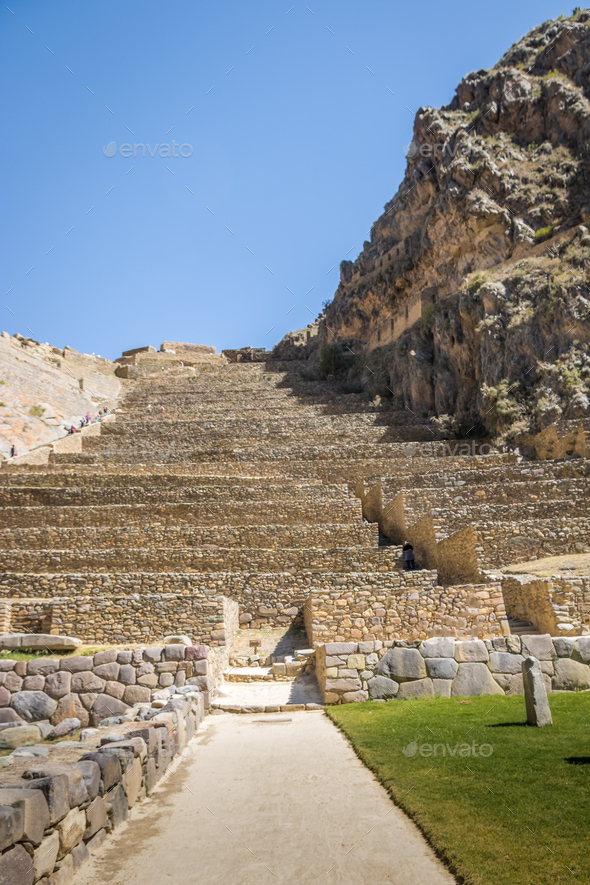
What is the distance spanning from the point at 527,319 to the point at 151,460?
18.8 m

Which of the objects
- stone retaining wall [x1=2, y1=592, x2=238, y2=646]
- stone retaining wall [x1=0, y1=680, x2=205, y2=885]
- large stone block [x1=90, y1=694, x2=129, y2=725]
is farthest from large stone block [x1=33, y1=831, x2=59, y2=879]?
stone retaining wall [x1=2, y1=592, x2=238, y2=646]

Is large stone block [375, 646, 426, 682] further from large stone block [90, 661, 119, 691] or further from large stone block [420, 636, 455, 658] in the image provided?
large stone block [90, 661, 119, 691]

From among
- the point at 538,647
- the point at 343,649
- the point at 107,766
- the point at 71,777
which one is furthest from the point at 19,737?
the point at 538,647

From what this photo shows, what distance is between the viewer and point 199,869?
4.50 m

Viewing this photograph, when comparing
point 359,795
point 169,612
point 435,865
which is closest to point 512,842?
point 435,865

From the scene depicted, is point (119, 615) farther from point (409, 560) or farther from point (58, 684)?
point (409, 560)

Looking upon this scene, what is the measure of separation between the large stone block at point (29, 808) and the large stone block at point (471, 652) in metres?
7.29

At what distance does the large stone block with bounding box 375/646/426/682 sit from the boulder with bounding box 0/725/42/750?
5221 millimetres

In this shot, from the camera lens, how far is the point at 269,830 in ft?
17.1

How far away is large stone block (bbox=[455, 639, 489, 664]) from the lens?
9.77 meters

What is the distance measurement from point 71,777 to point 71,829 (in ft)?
1.05

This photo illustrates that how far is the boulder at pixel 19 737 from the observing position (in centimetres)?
732

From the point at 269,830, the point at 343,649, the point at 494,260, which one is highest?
the point at 494,260

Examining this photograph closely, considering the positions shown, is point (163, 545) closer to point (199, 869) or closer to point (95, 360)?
point (199, 869)
